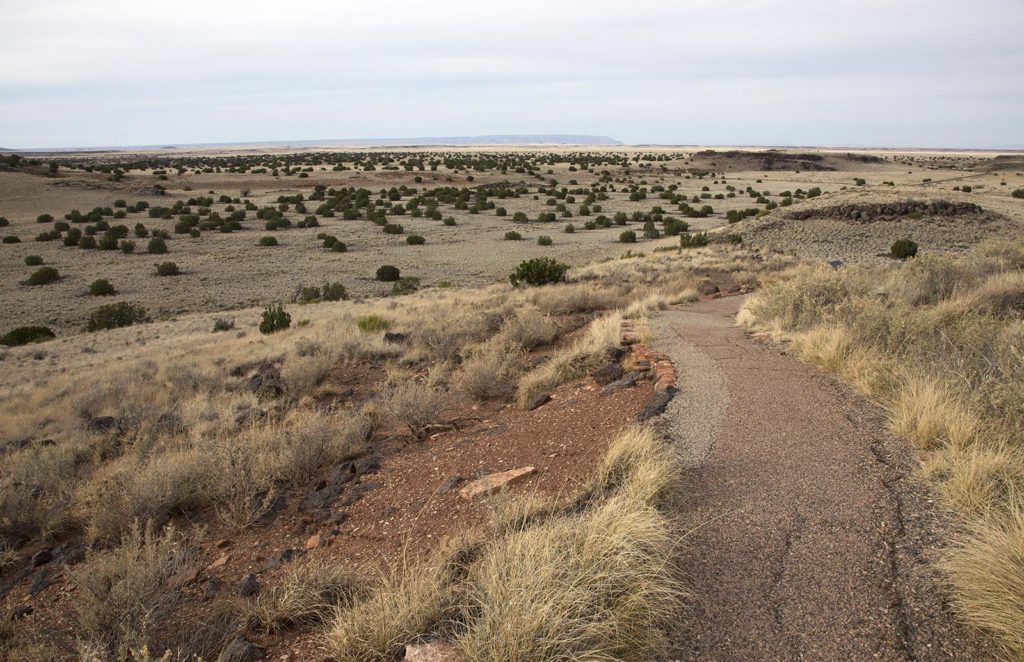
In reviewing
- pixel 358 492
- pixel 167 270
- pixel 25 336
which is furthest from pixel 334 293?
pixel 358 492

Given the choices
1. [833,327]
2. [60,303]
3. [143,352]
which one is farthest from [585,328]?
[60,303]

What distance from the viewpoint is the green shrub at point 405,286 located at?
2412cm

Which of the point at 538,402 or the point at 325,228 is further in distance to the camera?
the point at 325,228

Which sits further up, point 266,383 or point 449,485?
point 449,485

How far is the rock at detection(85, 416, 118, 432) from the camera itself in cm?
1018

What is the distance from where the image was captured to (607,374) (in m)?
8.39

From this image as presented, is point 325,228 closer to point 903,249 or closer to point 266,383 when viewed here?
point 266,383

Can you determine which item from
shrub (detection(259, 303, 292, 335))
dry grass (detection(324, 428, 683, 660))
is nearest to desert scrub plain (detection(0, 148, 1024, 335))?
shrub (detection(259, 303, 292, 335))

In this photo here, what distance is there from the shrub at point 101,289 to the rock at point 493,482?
25030 mm

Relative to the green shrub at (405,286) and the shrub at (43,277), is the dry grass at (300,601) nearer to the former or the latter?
the green shrub at (405,286)

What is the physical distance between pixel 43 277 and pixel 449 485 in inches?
1119

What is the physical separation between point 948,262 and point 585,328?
7.08 metres

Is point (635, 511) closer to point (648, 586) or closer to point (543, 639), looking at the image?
point (648, 586)

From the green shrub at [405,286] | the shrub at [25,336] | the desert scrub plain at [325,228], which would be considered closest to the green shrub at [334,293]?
the desert scrub plain at [325,228]
